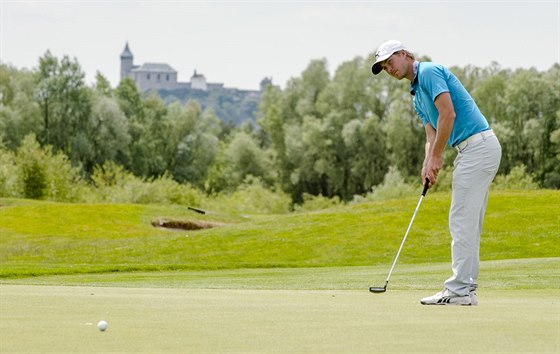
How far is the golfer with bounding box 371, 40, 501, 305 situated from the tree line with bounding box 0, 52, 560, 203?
61.6 metres

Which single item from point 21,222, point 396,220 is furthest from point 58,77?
point 396,220

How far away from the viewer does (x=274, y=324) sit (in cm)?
708

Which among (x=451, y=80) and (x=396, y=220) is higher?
(x=451, y=80)

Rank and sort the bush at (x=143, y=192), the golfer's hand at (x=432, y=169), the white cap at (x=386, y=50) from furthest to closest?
the bush at (x=143, y=192), the golfer's hand at (x=432, y=169), the white cap at (x=386, y=50)

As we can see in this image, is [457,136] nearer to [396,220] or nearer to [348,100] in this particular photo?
[396,220]

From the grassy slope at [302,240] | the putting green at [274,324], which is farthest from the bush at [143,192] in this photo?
the putting green at [274,324]

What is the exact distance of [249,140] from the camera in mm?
91750

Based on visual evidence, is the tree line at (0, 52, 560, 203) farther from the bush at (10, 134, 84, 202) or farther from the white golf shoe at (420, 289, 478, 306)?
the white golf shoe at (420, 289, 478, 306)

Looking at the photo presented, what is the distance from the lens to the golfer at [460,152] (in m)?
8.59

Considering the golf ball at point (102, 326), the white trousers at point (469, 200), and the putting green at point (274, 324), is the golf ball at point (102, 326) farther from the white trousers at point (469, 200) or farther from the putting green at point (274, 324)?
the white trousers at point (469, 200)

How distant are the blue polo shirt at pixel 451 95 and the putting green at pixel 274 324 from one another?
60.4 inches

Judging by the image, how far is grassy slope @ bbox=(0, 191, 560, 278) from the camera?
2748 centimetres

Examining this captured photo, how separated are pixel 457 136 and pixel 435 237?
2148 cm

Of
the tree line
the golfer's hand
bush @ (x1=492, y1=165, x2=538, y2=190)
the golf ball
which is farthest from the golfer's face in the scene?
the tree line
